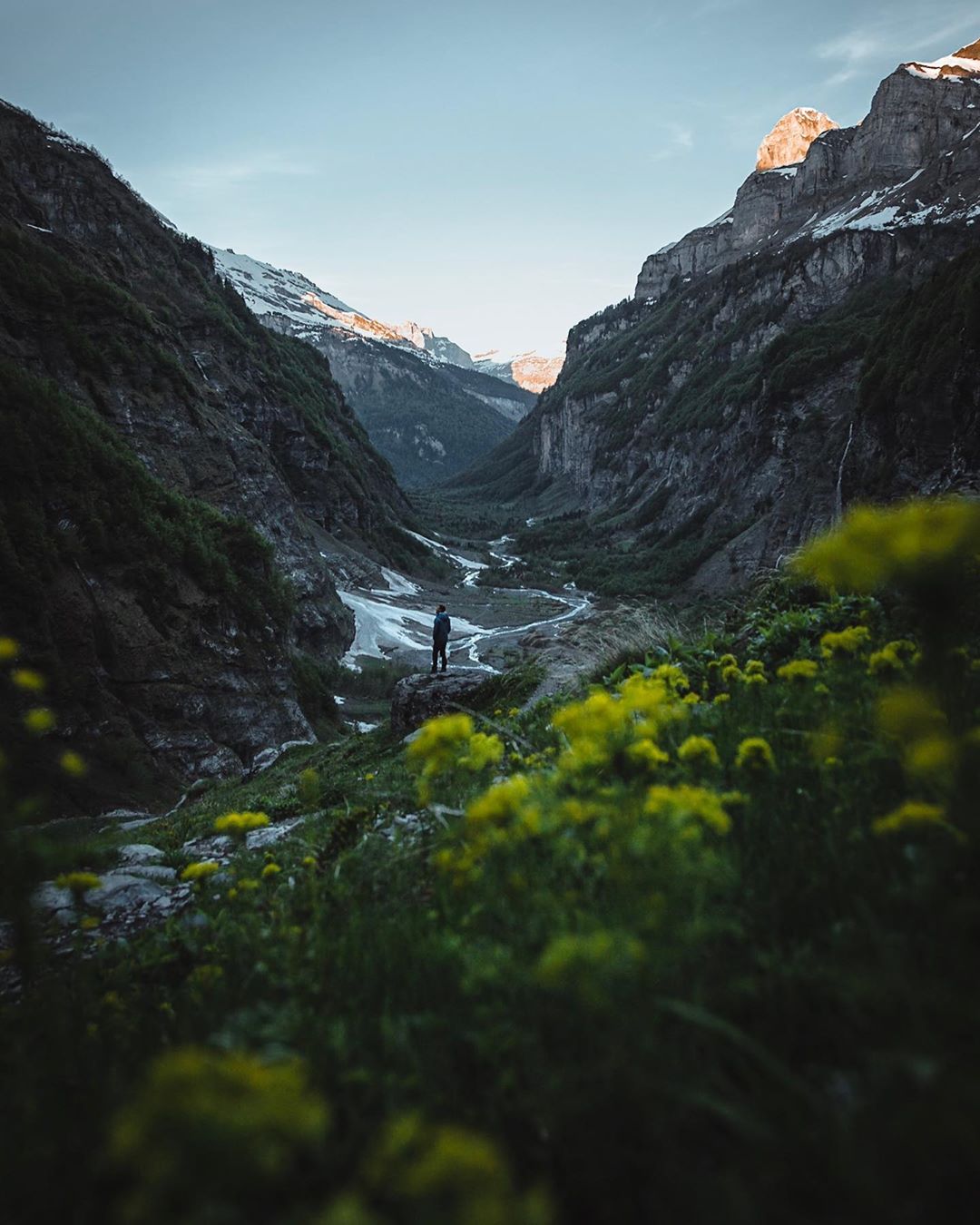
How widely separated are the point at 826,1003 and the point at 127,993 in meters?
2.60

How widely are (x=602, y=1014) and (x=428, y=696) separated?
9.65 metres

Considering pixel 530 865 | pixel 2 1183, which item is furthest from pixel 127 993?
pixel 530 865

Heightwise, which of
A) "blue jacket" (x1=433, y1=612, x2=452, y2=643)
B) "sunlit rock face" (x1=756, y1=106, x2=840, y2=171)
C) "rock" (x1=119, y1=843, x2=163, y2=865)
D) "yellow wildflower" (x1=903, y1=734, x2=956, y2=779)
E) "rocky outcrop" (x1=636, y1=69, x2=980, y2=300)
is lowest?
"rock" (x1=119, y1=843, x2=163, y2=865)

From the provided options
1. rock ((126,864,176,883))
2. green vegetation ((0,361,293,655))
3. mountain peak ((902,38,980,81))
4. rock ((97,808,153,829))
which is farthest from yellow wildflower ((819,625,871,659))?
mountain peak ((902,38,980,81))

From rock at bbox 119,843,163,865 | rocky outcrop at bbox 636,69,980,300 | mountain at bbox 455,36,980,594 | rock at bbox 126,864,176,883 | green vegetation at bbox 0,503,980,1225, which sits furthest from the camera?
rocky outcrop at bbox 636,69,980,300

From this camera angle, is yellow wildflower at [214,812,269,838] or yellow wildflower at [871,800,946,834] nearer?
yellow wildflower at [871,800,946,834]

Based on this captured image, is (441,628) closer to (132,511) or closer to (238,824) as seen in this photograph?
(132,511)

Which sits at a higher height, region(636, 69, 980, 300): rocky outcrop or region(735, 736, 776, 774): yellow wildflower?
region(636, 69, 980, 300): rocky outcrop

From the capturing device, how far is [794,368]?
58.9 meters

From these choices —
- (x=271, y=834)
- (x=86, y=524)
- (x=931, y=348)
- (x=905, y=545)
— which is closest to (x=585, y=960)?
(x=905, y=545)

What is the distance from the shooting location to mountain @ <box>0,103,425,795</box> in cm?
1525

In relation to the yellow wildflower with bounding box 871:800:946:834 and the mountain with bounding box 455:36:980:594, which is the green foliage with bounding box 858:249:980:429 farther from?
the yellow wildflower with bounding box 871:800:946:834

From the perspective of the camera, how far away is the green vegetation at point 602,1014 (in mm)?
991

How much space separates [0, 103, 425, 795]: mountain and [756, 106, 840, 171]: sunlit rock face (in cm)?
16827
